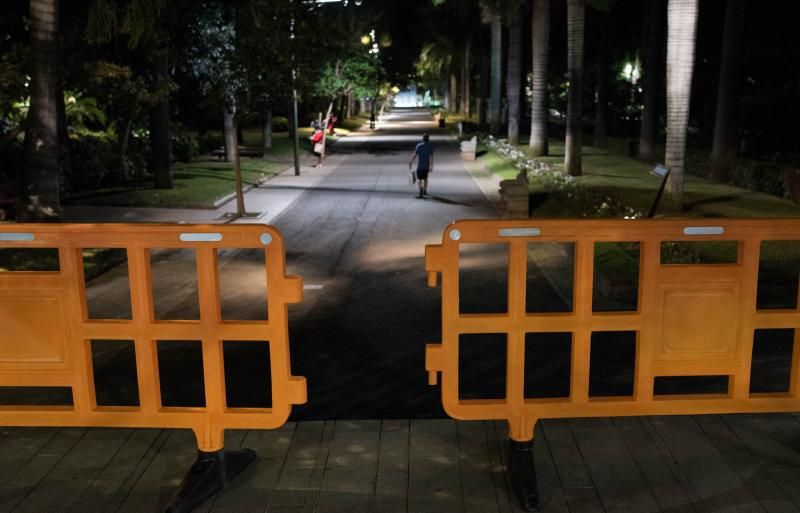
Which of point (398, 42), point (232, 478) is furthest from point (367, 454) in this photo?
point (398, 42)

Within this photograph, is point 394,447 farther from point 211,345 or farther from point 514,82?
point 514,82

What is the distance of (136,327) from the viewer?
4.84 metres

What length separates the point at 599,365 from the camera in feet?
25.2

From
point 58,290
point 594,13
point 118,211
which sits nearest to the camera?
point 58,290

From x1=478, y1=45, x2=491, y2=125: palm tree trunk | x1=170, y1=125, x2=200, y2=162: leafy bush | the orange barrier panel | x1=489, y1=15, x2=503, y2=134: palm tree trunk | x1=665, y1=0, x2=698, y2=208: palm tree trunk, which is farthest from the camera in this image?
x1=478, y1=45, x2=491, y2=125: palm tree trunk

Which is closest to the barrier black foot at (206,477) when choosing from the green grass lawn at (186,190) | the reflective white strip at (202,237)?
the reflective white strip at (202,237)

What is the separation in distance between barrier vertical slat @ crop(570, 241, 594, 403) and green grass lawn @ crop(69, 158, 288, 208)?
15689 mm

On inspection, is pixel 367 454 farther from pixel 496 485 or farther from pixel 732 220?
pixel 732 220

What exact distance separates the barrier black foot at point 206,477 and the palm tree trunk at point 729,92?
21752 mm

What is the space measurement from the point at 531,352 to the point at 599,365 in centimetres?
69

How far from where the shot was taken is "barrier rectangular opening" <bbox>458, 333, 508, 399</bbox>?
7039 mm

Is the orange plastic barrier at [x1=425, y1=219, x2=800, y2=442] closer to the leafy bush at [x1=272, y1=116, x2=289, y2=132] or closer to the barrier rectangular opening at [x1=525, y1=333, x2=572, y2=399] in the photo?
the barrier rectangular opening at [x1=525, y1=333, x2=572, y2=399]

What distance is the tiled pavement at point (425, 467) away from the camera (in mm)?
4707

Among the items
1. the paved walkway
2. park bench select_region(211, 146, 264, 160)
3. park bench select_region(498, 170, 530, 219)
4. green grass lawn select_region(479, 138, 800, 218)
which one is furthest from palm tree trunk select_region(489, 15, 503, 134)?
the paved walkway
